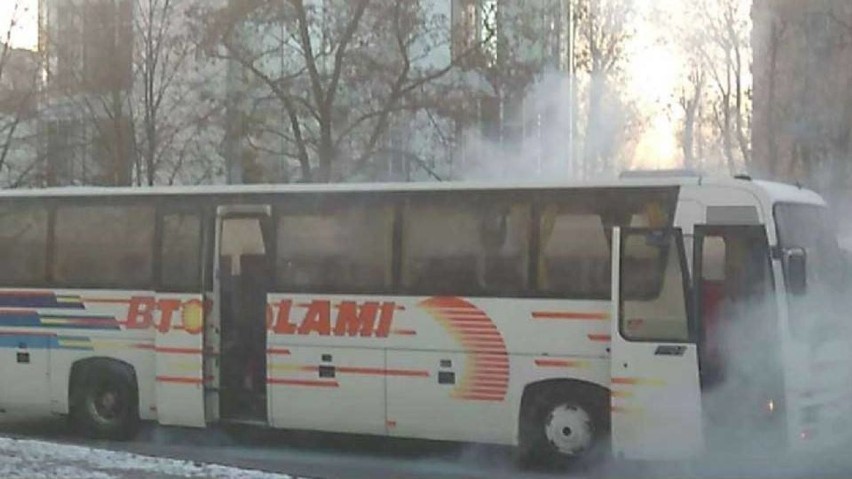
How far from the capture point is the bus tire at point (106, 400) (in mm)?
11047

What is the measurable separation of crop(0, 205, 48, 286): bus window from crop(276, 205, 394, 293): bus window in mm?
2637

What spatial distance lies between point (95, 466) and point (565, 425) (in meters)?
3.51

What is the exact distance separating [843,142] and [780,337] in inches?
421

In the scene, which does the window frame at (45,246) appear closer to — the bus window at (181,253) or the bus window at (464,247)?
the bus window at (181,253)

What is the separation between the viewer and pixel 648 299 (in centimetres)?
883

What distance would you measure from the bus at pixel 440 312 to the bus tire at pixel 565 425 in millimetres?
14

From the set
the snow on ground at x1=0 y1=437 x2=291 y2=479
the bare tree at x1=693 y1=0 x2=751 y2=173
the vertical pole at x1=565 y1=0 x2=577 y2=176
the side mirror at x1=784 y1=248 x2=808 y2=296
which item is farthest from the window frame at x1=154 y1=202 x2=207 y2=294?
the vertical pole at x1=565 y1=0 x2=577 y2=176

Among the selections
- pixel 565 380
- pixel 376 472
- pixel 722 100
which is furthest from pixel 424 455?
pixel 722 100

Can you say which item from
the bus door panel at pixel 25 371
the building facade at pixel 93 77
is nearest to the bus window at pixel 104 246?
the bus door panel at pixel 25 371

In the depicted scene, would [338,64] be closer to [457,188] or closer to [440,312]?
[457,188]

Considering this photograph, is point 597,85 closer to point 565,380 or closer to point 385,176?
point 385,176

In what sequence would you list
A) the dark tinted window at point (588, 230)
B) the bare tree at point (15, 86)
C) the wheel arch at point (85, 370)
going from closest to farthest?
the dark tinted window at point (588, 230), the wheel arch at point (85, 370), the bare tree at point (15, 86)

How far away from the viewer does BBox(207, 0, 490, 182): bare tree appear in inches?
690

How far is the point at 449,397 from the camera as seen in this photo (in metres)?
9.59
